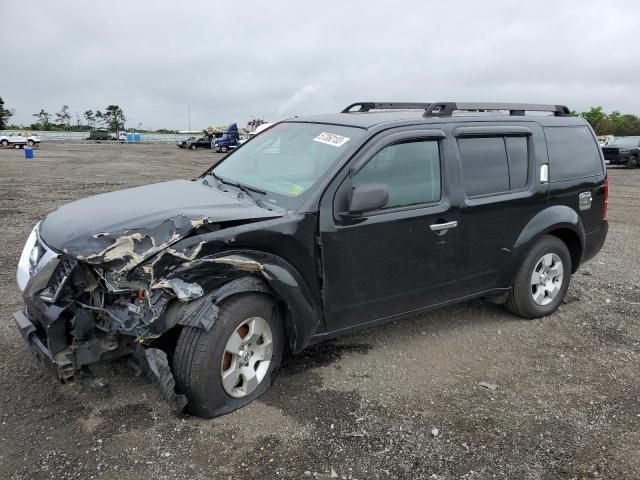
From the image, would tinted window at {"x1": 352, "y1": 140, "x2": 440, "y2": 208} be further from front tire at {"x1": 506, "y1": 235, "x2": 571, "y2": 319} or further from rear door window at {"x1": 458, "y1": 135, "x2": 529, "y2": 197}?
front tire at {"x1": 506, "y1": 235, "x2": 571, "y2": 319}

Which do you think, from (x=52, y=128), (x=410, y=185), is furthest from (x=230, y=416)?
(x=52, y=128)

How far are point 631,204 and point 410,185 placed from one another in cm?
1089

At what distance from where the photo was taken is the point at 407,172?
3984 millimetres

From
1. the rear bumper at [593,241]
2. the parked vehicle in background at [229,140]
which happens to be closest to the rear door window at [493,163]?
the rear bumper at [593,241]

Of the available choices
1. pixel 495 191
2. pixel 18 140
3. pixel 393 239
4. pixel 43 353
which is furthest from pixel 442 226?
pixel 18 140

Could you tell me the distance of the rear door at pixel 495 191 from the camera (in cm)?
428

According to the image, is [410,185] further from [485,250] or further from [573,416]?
[573,416]

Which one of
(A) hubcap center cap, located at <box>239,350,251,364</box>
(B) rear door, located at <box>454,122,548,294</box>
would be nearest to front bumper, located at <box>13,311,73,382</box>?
(A) hubcap center cap, located at <box>239,350,251,364</box>

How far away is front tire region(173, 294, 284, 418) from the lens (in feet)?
10.3

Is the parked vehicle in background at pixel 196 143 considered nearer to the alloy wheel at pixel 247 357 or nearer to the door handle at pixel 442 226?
the door handle at pixel 442 226

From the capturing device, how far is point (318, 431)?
3252 millimetres

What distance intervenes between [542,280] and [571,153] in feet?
3.98

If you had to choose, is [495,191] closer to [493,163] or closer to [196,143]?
[493,163]

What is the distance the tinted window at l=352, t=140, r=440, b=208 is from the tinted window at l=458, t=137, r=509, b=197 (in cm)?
29
